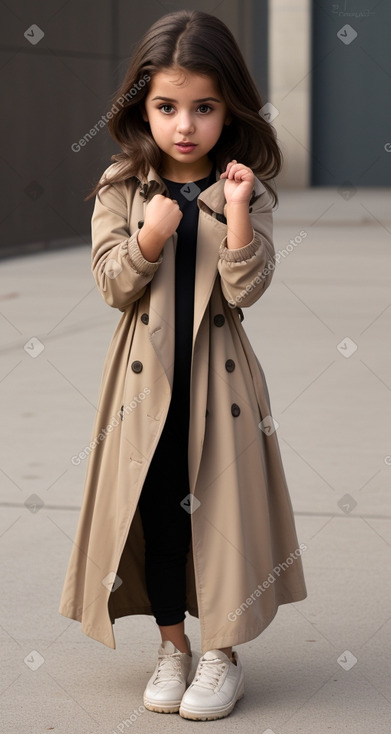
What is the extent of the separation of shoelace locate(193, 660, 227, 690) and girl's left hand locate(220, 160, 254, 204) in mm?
1113

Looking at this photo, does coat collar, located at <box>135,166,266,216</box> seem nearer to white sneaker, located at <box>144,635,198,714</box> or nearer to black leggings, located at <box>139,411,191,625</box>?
black leggings, located at <box>139,411,191,625</box>

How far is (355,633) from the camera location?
3426 mm

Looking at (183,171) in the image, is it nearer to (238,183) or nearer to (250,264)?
(238,183)

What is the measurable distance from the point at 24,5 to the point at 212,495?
464 inches

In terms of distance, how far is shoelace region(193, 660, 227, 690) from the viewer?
2.90 m

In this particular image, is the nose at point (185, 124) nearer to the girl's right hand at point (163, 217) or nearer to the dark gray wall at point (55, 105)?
the girl's right hand at point (163, 217)

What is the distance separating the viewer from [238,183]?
9.08ft

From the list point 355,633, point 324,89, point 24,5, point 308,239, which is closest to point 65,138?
point 24,5

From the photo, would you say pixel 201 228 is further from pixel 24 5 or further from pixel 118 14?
pixel 118 14

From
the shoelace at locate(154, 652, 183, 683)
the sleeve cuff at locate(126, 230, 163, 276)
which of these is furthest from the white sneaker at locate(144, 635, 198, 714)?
the sleeve cuff at locate(126, 230, 163, 276)

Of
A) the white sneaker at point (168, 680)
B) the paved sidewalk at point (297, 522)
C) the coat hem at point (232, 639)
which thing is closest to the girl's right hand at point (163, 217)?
the coat hem at point (232, 639)

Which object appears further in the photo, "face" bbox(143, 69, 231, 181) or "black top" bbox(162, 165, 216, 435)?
"black top" bbox(162, 165, 216, 435)

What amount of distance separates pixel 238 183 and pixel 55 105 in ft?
40.0

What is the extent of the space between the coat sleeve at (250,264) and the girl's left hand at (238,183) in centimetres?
10
